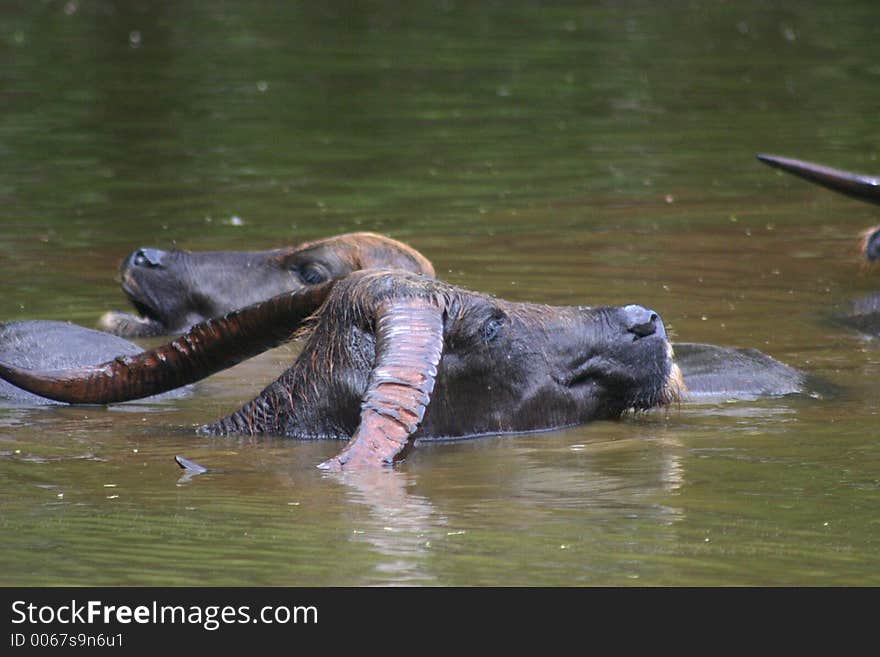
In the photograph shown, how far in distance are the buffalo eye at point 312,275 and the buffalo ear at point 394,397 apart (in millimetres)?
3294

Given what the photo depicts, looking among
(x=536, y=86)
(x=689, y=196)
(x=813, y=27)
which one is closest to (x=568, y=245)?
(x=689, y=196)

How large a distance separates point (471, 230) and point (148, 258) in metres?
3.29

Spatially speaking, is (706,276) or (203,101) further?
(203,101)

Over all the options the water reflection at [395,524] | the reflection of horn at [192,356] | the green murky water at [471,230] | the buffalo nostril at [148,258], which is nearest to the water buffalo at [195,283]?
the buffalo nostril at [148,258]

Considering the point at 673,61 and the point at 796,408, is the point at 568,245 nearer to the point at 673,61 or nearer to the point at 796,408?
the point at 796,408

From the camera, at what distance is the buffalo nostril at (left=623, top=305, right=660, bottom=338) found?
7.87 metres

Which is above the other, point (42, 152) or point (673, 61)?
point (673, 61)

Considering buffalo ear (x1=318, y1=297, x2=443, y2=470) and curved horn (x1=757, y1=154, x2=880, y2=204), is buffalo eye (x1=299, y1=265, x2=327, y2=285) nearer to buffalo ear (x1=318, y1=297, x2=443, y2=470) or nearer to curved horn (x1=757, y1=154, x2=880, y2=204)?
curved horn (x1=757, y1=154, x2=880, y2=204)

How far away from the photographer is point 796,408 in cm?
827

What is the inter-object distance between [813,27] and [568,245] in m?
14.5

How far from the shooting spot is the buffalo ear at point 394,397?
6.43 m

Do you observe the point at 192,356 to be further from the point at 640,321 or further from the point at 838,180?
the point at 838,180

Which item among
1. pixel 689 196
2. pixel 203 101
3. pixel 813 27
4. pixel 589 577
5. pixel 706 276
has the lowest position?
pixel 589 577

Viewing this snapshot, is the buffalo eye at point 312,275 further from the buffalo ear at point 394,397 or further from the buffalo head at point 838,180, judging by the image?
the buffalo ear at point 394,397
